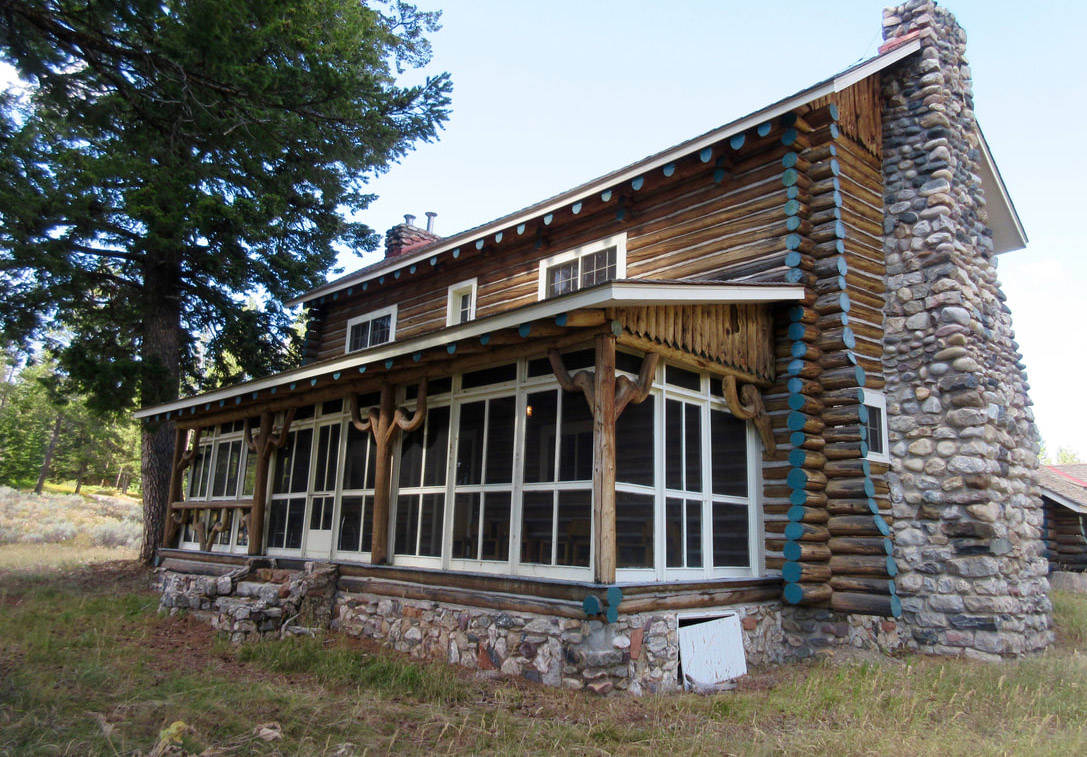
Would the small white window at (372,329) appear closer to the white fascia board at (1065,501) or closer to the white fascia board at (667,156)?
the white fascia board at (667,156)

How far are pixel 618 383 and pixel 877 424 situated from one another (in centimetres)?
462

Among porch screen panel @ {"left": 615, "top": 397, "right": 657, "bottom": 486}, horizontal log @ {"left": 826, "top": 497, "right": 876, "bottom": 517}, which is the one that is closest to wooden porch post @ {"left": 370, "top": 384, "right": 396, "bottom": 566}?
porch screen panel @ {"left": 615, "top": 397, "right": 657, "bottom": 486}

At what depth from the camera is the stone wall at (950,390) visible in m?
9.39

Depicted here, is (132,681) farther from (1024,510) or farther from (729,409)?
(1024,510)

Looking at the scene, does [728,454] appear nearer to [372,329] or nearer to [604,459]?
[604,459]

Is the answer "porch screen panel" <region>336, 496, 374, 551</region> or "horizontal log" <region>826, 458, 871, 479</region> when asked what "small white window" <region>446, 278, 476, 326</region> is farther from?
"horizontal log" <region>826, 458, 871, 479</region>

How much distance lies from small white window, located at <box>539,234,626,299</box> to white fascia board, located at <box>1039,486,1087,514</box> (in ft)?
45.3

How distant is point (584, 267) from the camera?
1242 centimetres

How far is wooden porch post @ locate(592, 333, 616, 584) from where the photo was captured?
23.7 ft

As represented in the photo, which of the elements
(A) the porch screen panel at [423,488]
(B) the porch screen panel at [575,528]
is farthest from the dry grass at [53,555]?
(B) the porch screen panel at [575,528]

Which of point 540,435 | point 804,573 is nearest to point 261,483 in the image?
point 540,435

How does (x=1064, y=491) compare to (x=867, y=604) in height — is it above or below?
above

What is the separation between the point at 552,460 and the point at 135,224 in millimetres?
13806

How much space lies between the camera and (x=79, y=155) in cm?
1261
